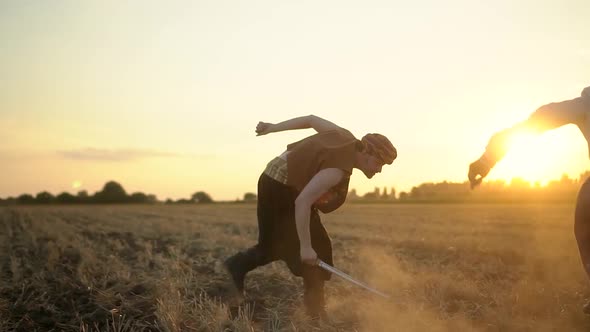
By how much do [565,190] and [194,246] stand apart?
31956 millimetres

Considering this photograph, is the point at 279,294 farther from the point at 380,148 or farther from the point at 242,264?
the point at 380,148

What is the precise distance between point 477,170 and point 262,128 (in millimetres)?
1695

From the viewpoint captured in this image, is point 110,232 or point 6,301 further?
point 110,232

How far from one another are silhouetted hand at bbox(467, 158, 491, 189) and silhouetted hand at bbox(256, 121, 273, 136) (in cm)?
160

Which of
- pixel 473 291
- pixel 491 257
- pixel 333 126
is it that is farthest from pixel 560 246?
pixel 333 126

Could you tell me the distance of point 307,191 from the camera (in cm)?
318

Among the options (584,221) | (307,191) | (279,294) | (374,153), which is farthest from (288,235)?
(584,221)

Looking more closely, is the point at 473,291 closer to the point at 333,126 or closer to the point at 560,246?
the point at 333,126

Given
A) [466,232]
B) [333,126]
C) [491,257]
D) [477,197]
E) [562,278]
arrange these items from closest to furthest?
1. [333,126]
2. [562,278]
3. [491,257]
4. [466,232]
5. [477,197]

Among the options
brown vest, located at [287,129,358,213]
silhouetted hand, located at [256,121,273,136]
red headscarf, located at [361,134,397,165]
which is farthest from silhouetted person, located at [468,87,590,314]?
silhouetted hand, located at [256,121,273,136]

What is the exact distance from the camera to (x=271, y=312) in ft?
14.1

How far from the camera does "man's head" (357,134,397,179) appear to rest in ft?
10.7

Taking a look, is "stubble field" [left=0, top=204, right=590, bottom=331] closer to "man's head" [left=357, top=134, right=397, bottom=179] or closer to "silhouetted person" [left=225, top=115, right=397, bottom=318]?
"silhouetted person" [left=225, top=115, right=397, bottom=318]

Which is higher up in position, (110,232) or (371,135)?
(371,135)
